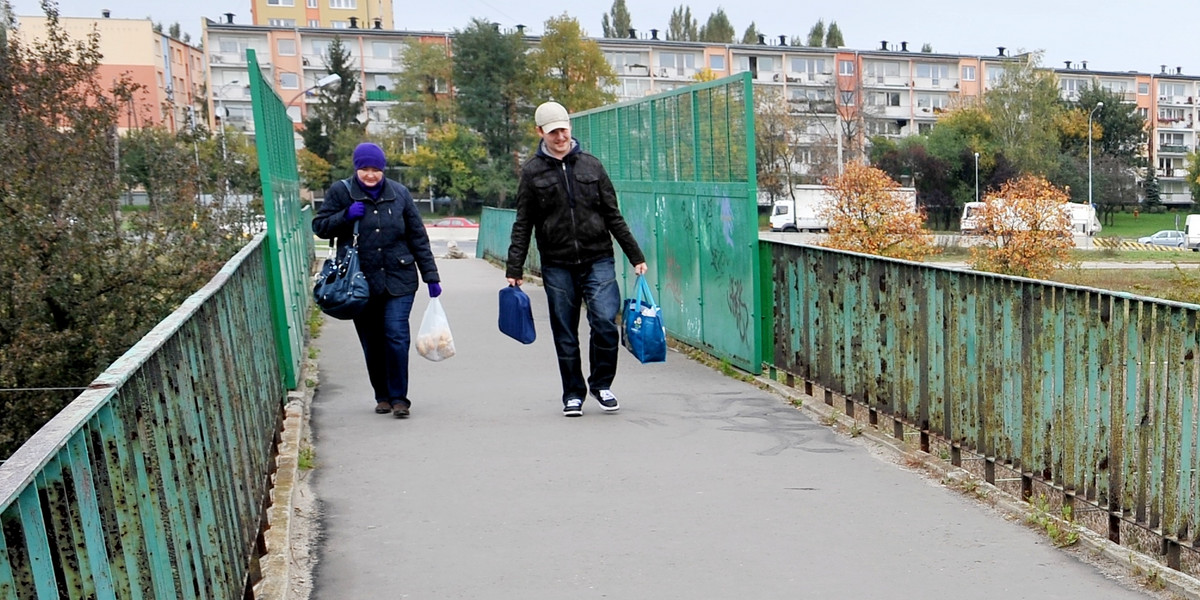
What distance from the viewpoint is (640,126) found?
41.0 ft

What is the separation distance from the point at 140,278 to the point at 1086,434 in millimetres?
13972

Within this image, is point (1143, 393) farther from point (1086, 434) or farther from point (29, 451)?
point (29, 451)

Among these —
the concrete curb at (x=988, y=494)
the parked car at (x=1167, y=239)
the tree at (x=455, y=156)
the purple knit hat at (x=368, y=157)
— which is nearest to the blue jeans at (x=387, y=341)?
the purple knit hat at (x=368, y=157)

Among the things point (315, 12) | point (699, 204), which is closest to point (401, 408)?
point (699, 204)

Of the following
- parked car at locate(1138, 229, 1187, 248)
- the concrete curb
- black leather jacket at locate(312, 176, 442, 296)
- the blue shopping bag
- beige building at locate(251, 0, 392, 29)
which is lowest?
parked car at locate(1138, 229, 1187, 248)

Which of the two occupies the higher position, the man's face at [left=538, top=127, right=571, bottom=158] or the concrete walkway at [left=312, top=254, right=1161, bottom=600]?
the man's face at [left=538, top=127, right=571, bottom=158]

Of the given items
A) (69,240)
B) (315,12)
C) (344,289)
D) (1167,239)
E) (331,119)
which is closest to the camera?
(344,289)

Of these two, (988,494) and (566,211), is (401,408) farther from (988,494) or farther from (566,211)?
(988,494)

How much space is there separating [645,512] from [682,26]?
139 m

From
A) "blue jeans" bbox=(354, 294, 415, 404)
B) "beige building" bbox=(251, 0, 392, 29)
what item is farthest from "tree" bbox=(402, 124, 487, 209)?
"blue jeans" bbox=(354, 294, 415, 404)

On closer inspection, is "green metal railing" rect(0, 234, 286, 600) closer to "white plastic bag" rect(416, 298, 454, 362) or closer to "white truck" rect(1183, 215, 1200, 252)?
"white plastic bag" rect(416, 298, 454, 362)

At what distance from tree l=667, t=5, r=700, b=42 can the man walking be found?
134 m

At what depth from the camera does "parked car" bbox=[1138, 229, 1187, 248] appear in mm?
69250

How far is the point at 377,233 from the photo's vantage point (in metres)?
8.27
